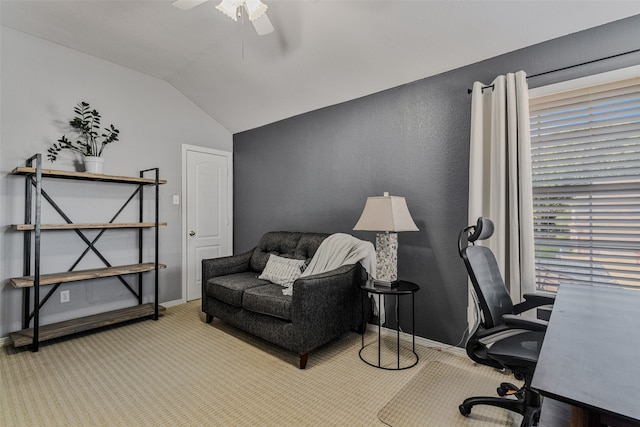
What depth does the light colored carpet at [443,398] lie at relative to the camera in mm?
1777

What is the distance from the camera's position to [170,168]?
3951mm

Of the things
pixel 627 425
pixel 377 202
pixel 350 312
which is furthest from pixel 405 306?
pixel 627 425

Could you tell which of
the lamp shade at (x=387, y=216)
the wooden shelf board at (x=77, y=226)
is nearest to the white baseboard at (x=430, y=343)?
the lamp shade at (x=387, y=216)

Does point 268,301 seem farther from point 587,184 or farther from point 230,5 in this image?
point 587,184

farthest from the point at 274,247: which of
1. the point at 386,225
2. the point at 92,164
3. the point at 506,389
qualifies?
the point at 506,389

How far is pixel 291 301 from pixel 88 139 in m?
2.82

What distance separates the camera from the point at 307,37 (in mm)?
2707

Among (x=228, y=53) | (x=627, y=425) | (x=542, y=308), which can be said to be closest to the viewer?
(x=627, y=425)

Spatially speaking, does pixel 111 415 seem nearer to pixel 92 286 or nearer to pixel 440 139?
pixel 92 286

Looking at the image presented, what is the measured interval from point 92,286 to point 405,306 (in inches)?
131

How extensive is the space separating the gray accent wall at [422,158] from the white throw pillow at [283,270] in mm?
598

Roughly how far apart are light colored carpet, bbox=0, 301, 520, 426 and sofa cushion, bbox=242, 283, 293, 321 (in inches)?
15.4

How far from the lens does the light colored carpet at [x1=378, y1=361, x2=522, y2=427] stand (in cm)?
178

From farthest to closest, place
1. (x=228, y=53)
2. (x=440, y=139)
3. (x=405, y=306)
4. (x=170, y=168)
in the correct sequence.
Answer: (x=170, y=168) < (x=228, y=53) < (x=405, y=306) < (x=440, y=139)
